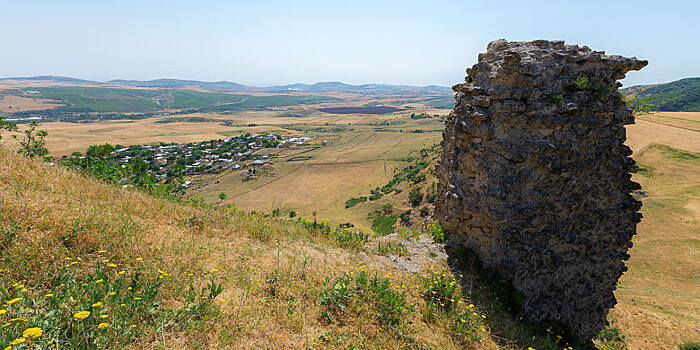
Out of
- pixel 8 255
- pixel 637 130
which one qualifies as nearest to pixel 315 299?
pixel 8 255

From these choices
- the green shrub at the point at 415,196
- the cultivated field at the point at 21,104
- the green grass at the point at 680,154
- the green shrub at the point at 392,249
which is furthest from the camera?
the cultivated field at the point at 21,104

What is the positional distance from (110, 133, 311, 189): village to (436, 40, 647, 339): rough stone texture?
4343cm

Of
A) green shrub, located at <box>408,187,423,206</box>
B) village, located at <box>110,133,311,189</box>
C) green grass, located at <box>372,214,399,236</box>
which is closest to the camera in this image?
green grass, located at <box>372,214,399,236</box>

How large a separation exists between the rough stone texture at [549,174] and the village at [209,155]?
43434 mm

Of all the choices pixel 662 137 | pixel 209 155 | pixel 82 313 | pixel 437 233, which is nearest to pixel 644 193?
pixel 662 137

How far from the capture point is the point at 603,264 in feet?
25.6

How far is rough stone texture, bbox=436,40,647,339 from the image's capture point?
702 centimetres

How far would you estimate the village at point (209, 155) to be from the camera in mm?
51000

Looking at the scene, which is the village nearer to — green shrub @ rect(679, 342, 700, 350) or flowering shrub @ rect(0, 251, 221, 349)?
flowering shrub @ rect(0, 251, 221, 349)

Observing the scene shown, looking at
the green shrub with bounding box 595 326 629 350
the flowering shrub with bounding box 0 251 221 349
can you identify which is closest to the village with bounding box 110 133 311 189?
the flowering shrub with bounding box 0 251 221 349

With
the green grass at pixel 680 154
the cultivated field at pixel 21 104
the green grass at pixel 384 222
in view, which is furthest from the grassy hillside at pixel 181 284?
the cultivated field at pixel 21 104

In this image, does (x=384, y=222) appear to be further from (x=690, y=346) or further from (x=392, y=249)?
(x=690, y=346)

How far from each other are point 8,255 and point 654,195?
36.7 meters

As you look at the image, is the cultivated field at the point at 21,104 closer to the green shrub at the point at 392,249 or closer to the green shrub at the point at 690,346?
the green shrub at the point at 392,249
